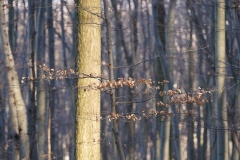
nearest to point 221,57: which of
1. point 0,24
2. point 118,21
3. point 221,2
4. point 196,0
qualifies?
point 221,2

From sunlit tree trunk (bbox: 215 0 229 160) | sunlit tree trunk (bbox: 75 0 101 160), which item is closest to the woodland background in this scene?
sunlit tree trunk (bbox: 215 0 229 160)

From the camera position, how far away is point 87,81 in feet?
32.9

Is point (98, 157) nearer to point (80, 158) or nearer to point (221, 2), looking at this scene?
point (80, 158)

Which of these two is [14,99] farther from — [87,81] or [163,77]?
[163,77]

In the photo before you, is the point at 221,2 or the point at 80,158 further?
the point at 221,2

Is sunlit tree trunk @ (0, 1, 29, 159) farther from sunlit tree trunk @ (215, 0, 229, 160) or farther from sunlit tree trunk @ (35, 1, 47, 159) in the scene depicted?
sunlit tree trunk @ (215, 0, 229, 160)

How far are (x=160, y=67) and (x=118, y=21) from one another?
192 inches

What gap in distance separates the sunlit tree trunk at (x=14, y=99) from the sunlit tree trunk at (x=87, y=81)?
3.53 m

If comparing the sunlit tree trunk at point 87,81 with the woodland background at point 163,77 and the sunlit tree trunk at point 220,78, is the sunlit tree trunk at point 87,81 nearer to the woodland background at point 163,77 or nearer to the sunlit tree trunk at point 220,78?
the woodland background at point 163,77

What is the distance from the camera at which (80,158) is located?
32.6ft

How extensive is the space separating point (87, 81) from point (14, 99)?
153 inches

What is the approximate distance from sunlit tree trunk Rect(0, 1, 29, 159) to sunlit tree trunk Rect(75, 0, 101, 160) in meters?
3.53

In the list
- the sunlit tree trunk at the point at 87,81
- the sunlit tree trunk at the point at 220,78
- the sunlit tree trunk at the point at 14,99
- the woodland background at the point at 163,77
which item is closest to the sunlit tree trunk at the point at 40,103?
the woodland background at the point at 163,77

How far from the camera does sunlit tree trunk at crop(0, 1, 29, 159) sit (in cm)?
1323
